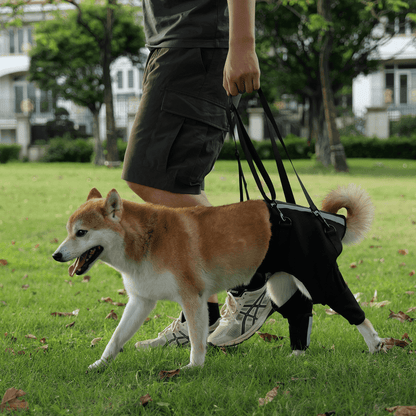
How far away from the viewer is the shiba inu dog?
8.09 ft

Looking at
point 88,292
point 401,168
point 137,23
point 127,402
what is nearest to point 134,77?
point 137,23

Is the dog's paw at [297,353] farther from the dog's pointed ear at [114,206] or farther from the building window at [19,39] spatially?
the building window at [19,39]

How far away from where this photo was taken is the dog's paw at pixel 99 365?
2.62 metres

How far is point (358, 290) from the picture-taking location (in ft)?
14.5

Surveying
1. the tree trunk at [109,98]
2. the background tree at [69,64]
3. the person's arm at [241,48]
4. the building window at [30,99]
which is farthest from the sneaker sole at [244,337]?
the building window at [30,99]

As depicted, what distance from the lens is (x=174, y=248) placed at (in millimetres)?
2490

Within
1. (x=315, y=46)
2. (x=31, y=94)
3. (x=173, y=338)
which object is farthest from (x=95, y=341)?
(x=31, y=94)

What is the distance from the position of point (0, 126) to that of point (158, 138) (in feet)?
113

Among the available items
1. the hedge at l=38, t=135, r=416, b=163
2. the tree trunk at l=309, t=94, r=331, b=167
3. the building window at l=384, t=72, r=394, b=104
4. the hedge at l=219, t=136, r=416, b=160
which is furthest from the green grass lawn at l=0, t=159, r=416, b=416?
the building window at l=384, t=72, r=394, b=104

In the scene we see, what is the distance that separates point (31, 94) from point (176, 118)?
38.7 m

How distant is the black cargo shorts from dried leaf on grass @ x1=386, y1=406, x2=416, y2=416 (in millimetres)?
1652

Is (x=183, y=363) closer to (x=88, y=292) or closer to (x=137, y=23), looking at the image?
(x=88, y=292)

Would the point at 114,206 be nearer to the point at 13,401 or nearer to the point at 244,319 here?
the point at 13,401

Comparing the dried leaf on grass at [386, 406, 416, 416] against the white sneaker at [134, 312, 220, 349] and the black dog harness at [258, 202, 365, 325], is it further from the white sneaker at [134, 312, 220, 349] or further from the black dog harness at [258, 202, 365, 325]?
the white sneaker at [134, 312, 220, 349]
